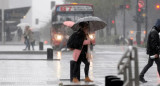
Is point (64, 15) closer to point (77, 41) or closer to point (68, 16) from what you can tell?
point (68, 16)

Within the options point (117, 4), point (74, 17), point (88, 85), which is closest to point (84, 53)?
point (88, 85)

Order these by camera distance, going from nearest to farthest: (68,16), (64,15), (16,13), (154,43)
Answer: (154,43) < (68,16) < (64,15) < (16,13)

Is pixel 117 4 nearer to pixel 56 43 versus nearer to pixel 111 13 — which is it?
pixel 111 13

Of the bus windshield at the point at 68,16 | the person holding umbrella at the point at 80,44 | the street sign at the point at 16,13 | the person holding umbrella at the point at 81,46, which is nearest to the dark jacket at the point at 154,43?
the person holding umbrella at the point at 80,44

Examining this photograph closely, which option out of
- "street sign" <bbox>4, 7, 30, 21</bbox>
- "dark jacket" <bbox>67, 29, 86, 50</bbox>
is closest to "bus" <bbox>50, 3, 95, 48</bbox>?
"dark jacket" <bbox>67, 29, 86, 50</bbox>

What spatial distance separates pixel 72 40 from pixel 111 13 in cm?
7116

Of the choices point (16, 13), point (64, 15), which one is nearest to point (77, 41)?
point (64, 15)

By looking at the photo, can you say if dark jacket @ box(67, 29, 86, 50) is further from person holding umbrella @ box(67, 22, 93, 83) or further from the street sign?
the street sign

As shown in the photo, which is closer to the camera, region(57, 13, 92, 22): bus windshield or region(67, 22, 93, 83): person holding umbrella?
region(67, 22, 93, 83): person holding umbrella

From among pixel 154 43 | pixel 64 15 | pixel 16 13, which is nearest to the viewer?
pixel 154 43

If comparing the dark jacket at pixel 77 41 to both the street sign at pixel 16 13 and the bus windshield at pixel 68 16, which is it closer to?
the bus windshield at pixel 68 16

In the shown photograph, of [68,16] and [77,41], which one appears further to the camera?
[68,16]

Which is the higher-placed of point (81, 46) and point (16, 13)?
point (81, 46)

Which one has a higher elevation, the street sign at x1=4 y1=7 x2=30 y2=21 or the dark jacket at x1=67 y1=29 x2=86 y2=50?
the dark jacket at x1=67 y1=29 x2=86 y2=50
